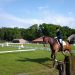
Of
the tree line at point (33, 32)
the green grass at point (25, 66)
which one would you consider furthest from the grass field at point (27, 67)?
the tree line at point (33, 32)

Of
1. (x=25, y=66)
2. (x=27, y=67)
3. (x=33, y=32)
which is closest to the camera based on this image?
(x=27, y=67)

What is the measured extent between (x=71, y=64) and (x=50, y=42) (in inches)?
576

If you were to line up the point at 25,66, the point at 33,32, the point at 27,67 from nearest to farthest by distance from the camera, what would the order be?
the point at 27,67 → the point at 25,66 → the point at 33,32

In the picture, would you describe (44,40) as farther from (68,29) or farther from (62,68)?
(68,29)

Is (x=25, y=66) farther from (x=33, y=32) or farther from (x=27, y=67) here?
(x=33, y=32)

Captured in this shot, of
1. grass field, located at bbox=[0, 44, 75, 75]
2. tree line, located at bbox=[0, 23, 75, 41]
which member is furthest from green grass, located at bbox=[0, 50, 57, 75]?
tree line, located at bbox=[0, 23, 75, 41]

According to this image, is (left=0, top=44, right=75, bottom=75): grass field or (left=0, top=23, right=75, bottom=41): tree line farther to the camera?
(left=0, top=23, right=75, bottom=41): tree line

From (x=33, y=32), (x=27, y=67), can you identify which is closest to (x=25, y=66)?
(x=27, y=67)

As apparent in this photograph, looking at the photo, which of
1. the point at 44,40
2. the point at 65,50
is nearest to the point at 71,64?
the point at 44,40

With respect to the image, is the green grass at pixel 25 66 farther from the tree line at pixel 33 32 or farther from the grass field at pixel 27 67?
the tree line at pixel 33 32

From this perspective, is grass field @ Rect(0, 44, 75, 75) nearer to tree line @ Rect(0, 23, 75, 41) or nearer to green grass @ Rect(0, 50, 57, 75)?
green grass @ Rect(0, 50, 57, 75)

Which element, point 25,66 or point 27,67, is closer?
point 27,67

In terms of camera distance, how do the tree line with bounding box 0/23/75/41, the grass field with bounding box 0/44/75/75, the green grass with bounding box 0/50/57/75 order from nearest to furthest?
the grass field with bounding box 0/44/75/75 → the green grass with bounding box 0/50/57/75 → the tree line with bounding box 0/23/75/41

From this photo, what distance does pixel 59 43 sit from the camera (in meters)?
19.0
